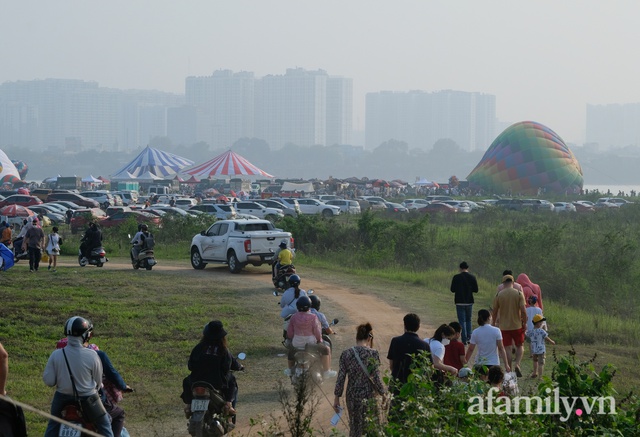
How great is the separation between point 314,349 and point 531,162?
72.3 m

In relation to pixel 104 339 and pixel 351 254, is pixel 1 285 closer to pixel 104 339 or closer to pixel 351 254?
pixel 104 339

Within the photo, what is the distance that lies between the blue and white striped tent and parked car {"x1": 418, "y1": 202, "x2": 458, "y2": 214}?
29.0m

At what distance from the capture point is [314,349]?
43.1ft

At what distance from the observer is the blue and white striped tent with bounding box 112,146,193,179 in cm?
8562

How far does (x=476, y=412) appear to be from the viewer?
25.6 ft

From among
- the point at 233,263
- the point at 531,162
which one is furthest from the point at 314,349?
the point at 531,162

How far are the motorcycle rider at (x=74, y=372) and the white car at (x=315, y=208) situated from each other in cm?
5181

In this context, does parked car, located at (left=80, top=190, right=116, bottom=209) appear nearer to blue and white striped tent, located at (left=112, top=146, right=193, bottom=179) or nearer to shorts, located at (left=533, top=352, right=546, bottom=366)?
blue and white striped tent, located at (left=112, top=146, right=193, bottom=179)

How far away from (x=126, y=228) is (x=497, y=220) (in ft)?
69.8

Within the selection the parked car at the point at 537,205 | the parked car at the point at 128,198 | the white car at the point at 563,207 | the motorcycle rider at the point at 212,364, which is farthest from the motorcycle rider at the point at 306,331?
the parked car at the point at 128,198

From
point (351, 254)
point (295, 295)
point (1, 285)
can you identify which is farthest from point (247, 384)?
point (351, 254)

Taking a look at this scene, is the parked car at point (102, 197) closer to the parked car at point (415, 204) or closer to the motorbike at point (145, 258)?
the parked car at point (415, 204)

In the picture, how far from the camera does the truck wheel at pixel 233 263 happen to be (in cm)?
2766

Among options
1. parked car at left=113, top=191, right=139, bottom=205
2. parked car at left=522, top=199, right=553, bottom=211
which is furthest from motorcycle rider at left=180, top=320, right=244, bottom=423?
parked car at left=113, top=191, right=139, bottom=205
